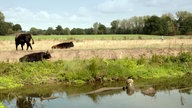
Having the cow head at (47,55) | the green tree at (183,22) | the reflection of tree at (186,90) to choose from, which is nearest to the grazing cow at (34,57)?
the cow head at (47,55)

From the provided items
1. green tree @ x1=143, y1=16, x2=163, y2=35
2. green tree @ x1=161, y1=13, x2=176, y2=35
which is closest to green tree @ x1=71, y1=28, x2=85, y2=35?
green tree @ x1=143, y1=16, x2=163, y2=35

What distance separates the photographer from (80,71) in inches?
1011

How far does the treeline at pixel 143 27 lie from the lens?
8550 cm

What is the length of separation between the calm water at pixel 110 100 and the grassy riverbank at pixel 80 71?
322 centimetres

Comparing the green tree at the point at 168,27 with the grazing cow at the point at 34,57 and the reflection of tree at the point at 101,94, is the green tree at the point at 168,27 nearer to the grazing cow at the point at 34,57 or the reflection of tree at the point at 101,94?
the grazing cow at the point at 34,57

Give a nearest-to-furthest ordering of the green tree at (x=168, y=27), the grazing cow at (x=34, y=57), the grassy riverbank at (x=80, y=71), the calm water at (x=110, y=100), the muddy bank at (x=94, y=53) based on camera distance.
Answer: the calm water at (x=110, y=100)
the grassy riverbank at (x=80, y=71)
the grazing cow at (x=34, y=57)
the muddy bank at (x=94, y=53)
the green tree at (x=168, y=27)

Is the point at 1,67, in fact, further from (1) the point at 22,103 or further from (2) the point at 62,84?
(1) the point at 22,103

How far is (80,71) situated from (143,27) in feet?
238

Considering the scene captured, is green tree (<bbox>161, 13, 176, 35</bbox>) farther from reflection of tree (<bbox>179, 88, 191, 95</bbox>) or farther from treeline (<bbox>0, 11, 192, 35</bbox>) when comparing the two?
reflection of tree (<bbox>179, 88, 191, 95</bbox>)

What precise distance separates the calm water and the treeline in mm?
60679

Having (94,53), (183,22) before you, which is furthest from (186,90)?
(183,22)

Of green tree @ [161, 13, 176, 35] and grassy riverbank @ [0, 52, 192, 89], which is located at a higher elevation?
green tree @ [161, 13, 176, 35]

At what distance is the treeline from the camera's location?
85.5 metres

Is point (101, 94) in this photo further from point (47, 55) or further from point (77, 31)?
point (77, 31)
